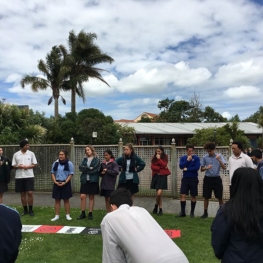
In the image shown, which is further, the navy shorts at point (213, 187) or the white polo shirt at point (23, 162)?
the white polo shirt at point (23, 162)

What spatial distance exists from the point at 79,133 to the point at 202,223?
18.0m

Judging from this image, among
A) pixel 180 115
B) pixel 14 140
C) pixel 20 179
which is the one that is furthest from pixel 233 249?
pixel 180 115

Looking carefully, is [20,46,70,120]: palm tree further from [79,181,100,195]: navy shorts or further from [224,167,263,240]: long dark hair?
[224,167,263,240]: long dark hair

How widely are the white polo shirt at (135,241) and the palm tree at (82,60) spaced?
94.4ft

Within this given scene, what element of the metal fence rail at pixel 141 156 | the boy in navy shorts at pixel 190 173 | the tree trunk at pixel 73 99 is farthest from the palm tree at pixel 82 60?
the boy in navy shorts at pixel 190 173

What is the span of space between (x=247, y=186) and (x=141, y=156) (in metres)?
9.20

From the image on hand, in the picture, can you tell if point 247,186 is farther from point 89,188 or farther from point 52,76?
point 52,76

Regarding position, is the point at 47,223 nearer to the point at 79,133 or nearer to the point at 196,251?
the point at 196,251

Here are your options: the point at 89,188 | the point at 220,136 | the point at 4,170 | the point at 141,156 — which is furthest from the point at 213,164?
the point at 220,136

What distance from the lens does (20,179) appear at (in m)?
8.60

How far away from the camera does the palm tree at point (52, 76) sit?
98.0 feet

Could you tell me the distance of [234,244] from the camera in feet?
8.95

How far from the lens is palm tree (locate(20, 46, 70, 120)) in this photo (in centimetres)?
2988

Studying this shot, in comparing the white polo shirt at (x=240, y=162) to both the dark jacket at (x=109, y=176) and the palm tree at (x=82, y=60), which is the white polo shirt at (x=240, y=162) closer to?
the dark jacket at (x=109, y=176)
